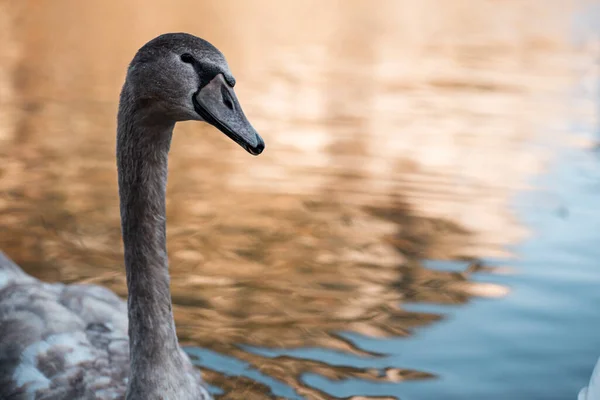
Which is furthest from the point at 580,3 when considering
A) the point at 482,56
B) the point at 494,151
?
the point at 494,151

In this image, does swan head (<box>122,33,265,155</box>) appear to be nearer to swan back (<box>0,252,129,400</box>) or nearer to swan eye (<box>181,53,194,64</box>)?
swan eye (<box>181,53,194,64</box>)

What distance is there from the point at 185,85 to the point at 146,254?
2.86ft

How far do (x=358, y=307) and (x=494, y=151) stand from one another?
5.95m

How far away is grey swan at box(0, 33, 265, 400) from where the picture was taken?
12.6 ft

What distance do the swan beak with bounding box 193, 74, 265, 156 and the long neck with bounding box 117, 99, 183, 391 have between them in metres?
0.42

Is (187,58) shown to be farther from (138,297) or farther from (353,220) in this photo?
(353,220)

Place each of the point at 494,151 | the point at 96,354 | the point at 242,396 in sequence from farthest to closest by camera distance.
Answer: the point at 494,151
the point at 242,396
the point at 96,354

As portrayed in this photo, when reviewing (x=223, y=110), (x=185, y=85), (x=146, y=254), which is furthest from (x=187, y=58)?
(x=146, y=254)

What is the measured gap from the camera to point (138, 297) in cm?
433

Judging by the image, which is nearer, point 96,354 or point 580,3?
point 96,354

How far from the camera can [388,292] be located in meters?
6.91

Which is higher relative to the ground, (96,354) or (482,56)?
(482,56)

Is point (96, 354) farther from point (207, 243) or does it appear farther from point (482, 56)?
point (482, 56)

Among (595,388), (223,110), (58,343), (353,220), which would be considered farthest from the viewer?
(353,220)
